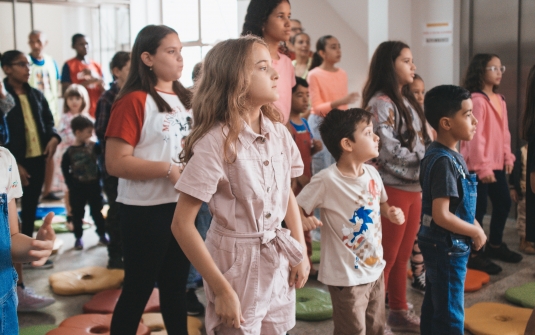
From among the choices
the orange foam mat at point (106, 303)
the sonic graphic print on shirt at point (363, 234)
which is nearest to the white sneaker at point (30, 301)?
the orange foam mat at point (106, 303)

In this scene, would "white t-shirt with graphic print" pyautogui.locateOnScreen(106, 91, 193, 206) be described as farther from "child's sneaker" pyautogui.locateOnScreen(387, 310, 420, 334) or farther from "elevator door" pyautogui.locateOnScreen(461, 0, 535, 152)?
"elevator door" pyautogui.locateOnScreen(461, 0, 535, 152)

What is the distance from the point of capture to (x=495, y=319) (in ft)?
11.2

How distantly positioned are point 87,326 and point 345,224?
5.45 ft

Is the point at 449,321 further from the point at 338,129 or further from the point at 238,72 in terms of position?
the point at 238,72

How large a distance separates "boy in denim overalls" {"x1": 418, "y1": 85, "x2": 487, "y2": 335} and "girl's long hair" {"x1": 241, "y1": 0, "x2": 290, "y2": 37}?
101cm

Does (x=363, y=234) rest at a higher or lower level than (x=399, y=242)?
higher

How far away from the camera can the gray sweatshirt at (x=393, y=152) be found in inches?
125

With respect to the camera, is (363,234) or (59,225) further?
(59,225)

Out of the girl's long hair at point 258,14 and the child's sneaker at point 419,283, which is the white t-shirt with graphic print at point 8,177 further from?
the child's sneaker at point 419,283

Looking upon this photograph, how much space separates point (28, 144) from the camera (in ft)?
14.7

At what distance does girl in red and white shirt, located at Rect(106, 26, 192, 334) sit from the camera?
2.47 metres

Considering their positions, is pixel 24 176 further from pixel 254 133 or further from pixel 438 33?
pixel 438 33

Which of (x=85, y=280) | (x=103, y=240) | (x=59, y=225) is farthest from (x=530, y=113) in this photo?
(x=59, y=225)

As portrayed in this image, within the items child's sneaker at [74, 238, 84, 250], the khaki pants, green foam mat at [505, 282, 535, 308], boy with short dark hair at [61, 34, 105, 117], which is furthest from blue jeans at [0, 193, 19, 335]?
boy with short dark hair at [61, 34, 105, 117]
